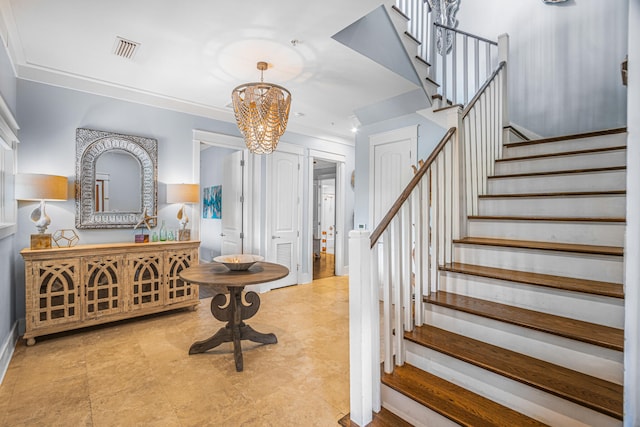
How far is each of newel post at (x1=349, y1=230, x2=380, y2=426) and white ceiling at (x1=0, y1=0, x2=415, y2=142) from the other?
168 centimetres

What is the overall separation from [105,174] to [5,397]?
87.0 inches

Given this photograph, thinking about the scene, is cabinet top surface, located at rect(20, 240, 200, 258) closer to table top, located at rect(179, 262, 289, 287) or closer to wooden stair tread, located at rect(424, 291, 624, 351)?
table top, located at rect(179, 262, 289, 287)

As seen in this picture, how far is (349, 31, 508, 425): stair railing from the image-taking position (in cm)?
166

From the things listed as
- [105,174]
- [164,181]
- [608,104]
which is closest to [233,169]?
[164,181]

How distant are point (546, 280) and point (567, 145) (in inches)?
62.8

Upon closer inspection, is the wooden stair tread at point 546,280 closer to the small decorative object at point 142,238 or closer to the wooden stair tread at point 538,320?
the wooden stair tread at point 538,320

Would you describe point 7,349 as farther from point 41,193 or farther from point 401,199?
point 401,199

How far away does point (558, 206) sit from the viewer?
7.30 ft

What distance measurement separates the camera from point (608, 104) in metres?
3.42

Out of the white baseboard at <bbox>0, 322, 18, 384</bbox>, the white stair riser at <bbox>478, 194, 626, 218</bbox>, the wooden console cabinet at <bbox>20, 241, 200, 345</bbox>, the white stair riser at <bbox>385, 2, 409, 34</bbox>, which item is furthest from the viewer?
the white stair riser at <bbox>385, 2, 409, 34</bbox>

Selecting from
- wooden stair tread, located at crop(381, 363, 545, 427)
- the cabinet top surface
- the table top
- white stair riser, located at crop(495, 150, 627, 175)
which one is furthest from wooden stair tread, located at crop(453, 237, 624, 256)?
the cabinet top surface

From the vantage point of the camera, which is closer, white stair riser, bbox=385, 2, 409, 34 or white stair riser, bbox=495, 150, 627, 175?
white stair riser, bbox=495, 150, 627, 175

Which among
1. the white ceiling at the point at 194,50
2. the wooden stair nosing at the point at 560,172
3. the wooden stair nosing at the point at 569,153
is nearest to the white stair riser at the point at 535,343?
the wooden stair nosing at the point at 560,172

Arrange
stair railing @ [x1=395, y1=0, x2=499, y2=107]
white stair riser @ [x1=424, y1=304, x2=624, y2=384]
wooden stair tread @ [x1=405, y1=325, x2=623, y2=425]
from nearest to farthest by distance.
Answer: wooden stair tread @ [x1=405, y1=325, x2=623, y2=425] → white stair riser @ [x1=424, y1=304, x2=624, y2=384] → stair railing @ [x1=395, y1=0, x2=499, y2=107]
